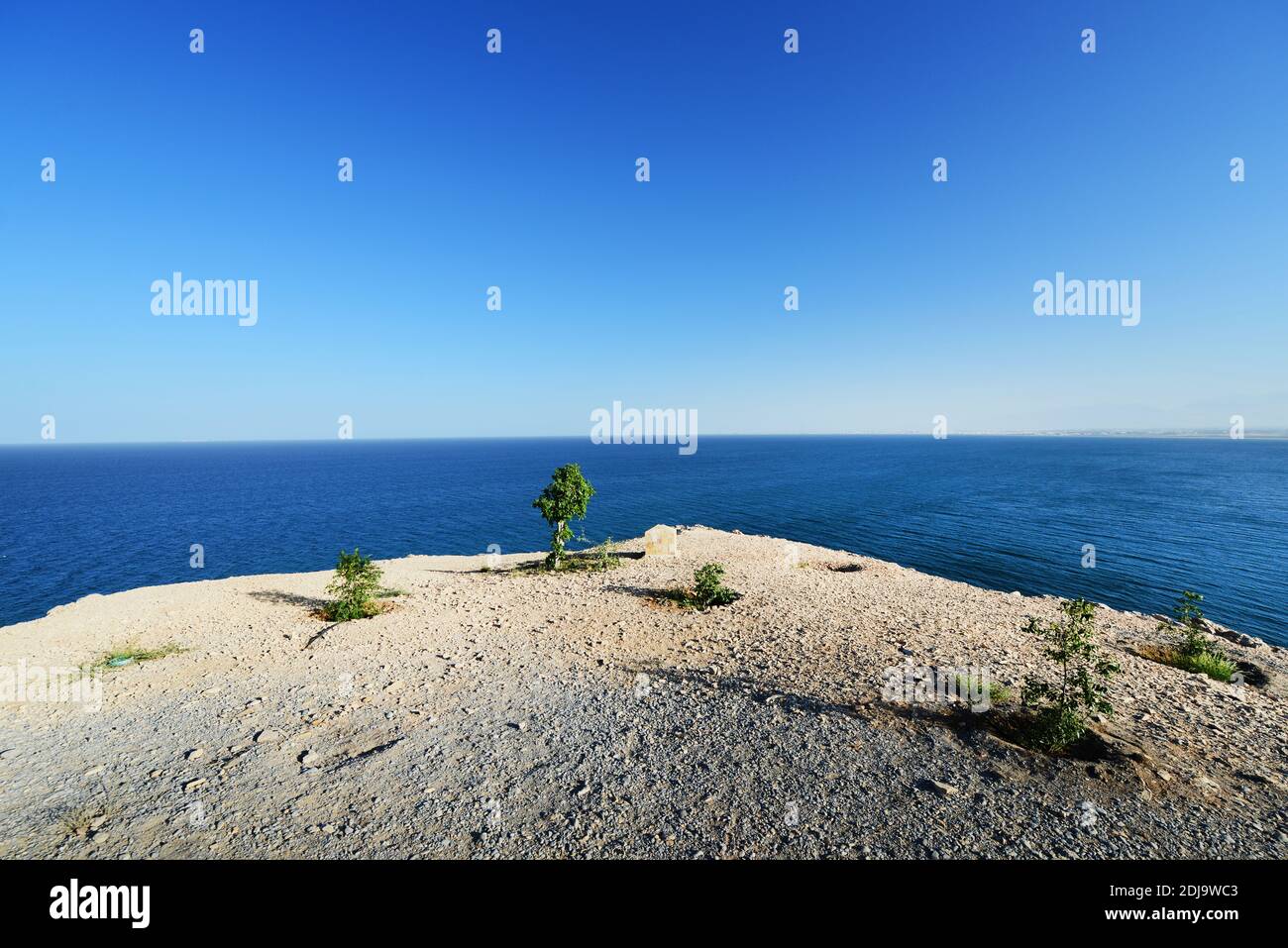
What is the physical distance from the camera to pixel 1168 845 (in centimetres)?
731

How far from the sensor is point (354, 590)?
19172 mm

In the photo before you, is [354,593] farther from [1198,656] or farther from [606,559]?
[1198,656]

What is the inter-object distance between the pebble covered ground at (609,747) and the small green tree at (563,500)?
25.1ft

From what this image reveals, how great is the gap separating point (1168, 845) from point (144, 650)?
2590 centimetres

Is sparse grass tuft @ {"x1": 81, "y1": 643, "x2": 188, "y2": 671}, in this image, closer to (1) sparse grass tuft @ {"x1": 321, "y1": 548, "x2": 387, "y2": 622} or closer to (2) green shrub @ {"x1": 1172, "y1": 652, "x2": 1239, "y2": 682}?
(1) sparse grass tuft @ {"x1": 321, "y1": 548, "x2": 387, "y2": 622}

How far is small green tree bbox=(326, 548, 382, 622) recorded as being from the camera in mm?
19016

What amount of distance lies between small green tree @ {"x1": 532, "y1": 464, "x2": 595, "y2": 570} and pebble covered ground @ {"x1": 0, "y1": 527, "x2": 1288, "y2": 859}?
765 cm

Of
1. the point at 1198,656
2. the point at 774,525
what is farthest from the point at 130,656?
the point at 774,525

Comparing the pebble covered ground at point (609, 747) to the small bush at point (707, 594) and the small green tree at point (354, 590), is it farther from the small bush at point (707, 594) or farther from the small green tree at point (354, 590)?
the small bush at point (707, 594)
